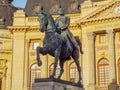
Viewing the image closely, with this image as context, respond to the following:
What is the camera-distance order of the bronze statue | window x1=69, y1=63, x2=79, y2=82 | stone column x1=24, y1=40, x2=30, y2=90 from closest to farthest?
the bronze statue
window x1=69, y1=63, x2=79, y2=82
stone column x1=24, y1=40, x2=30, y2=90

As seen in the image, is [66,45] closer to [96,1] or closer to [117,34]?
[117,34]

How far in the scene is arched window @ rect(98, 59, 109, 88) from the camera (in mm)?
44781

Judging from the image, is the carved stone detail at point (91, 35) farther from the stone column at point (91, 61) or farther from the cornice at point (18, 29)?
the cornice at point (18, 29)

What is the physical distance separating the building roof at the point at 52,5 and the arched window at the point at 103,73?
9007 millimetres

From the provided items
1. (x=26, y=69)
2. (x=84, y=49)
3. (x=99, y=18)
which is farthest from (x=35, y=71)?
(x=99, y=18)

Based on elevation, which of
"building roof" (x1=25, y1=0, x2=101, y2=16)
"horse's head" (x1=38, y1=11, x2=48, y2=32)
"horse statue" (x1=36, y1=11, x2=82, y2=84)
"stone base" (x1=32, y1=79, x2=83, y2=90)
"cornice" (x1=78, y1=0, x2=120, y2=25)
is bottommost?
"stone base" (x1=32, y1=79, x2=83, y2=90)

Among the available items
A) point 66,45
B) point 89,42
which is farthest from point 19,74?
point 66,45

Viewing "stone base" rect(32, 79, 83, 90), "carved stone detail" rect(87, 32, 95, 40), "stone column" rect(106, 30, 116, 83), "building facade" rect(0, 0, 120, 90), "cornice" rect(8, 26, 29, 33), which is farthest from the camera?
"cornice" rect(8, 26, 29, 33)

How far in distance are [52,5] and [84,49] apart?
10.5 meters

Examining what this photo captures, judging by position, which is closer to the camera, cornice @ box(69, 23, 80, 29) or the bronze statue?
the bronze statue

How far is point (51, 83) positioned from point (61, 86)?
501mm

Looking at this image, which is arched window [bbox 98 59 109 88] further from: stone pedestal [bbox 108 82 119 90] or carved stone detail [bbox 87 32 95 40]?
carved stone detail [bbox 87 32 95 40]

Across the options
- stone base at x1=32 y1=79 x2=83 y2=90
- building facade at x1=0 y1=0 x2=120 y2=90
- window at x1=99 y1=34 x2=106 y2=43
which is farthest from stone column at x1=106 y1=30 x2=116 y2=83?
stone base at x1=32 y1=79 x2=83 y2=90

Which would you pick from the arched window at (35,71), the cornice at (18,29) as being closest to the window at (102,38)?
the arched window at (35,71)
